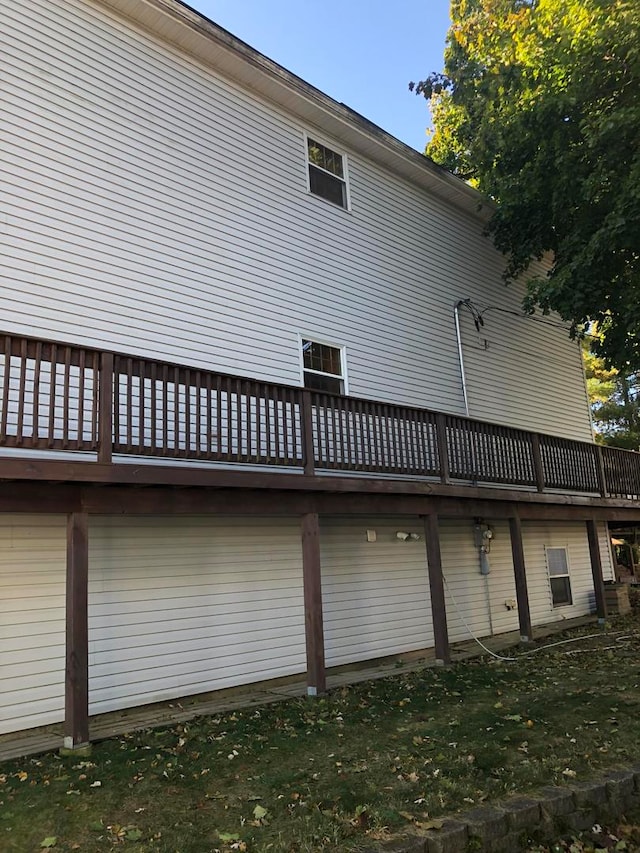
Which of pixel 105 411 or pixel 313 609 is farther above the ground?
pixel 105 411

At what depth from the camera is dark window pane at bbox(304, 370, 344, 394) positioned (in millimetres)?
9641

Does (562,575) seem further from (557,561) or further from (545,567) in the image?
(545,567)

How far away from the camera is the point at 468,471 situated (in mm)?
10156

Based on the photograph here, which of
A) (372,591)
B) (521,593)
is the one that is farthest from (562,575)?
(372,591)

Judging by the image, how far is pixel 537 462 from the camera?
37.9 ft

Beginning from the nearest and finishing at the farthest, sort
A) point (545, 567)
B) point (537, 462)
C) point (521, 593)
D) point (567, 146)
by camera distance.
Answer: point (521, 593)
point (567, 146)
point (537, 462)
point (545, 567)

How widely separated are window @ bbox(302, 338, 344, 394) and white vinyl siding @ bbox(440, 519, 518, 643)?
11.2ft

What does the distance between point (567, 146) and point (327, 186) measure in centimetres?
435

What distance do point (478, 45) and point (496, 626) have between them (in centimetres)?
1159

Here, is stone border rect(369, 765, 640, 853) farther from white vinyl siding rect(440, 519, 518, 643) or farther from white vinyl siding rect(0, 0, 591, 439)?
white vinyl siding rect(440, 519, 518, 643)

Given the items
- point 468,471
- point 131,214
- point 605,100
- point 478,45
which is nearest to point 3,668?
point 131,214

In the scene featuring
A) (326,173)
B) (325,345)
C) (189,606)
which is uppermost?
(326,173)

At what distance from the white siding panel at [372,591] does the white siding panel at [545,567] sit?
3519 mm

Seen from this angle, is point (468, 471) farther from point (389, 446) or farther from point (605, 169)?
point (605, 169)
